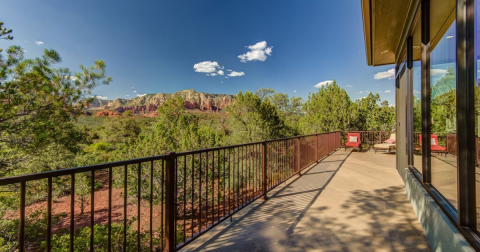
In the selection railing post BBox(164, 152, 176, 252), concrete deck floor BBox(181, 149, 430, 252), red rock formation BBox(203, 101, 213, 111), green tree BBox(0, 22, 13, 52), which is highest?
red rock formation BBox(203, 101, 213, 111)

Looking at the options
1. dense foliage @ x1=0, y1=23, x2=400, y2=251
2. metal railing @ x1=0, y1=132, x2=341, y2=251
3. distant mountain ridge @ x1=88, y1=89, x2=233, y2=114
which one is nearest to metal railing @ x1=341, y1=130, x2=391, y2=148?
dense foliage @ x1=0, y1=23, x2=400, y2=251

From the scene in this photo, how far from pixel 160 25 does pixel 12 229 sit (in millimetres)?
22395

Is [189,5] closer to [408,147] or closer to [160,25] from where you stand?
[160,25]

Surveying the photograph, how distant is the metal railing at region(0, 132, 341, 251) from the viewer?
110cm

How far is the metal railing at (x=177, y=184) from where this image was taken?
43.3 inches

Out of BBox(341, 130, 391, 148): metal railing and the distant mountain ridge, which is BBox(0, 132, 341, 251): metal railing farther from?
the distant mountain ridge

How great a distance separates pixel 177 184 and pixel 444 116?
11.6 feet

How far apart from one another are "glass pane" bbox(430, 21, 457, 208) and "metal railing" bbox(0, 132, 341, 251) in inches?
75.7

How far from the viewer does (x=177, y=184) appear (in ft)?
10.5

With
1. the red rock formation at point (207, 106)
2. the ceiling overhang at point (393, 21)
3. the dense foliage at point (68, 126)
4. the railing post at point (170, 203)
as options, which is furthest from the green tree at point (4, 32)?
the red rock formation at point (207, 106)

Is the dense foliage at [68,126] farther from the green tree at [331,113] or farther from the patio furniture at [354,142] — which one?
the patio furniture at [354,142]

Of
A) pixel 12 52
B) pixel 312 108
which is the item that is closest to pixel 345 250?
pixel 12 52

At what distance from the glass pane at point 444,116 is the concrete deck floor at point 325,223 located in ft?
2.10

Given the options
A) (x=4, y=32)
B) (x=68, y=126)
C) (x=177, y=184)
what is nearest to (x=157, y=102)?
(x=68, y=126)
